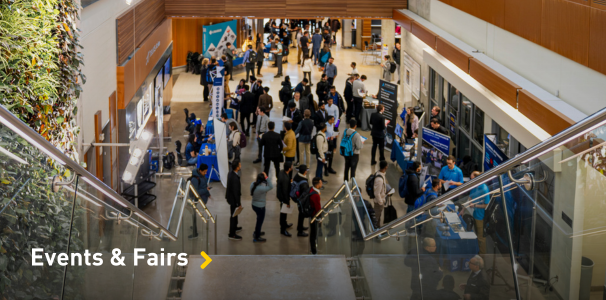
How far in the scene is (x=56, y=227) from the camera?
326 cm

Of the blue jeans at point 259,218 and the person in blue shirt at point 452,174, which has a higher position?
the person in blue shirt at point 452,174

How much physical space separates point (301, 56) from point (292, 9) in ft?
33.7

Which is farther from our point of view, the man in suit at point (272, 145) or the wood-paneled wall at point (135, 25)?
the man in suit at point (272, 145)

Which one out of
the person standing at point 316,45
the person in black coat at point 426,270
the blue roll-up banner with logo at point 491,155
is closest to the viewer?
the person in black coat at point 426,270

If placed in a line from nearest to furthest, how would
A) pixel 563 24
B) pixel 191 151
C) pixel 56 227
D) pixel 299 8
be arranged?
pixel 56 227 < pixel 563 24 < pixel 191 151 < pixel 299 8

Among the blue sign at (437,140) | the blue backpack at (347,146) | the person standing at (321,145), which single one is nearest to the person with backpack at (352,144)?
the blue backpack at (347,146)

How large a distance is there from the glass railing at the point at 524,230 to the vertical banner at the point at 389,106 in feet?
32.7

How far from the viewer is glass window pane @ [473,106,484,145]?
11.3m

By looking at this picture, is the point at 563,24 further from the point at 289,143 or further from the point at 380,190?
the point at 289,143

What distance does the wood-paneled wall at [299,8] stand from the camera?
56.7ft

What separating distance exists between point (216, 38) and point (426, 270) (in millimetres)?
20224

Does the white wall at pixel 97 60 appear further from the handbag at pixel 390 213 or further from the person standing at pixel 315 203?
the handbag at pixel 390 213

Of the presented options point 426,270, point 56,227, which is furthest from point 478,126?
point 56,227

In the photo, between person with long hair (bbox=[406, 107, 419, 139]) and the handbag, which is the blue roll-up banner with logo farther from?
person with long hair (bbox=[406, 107, 419, 139])
